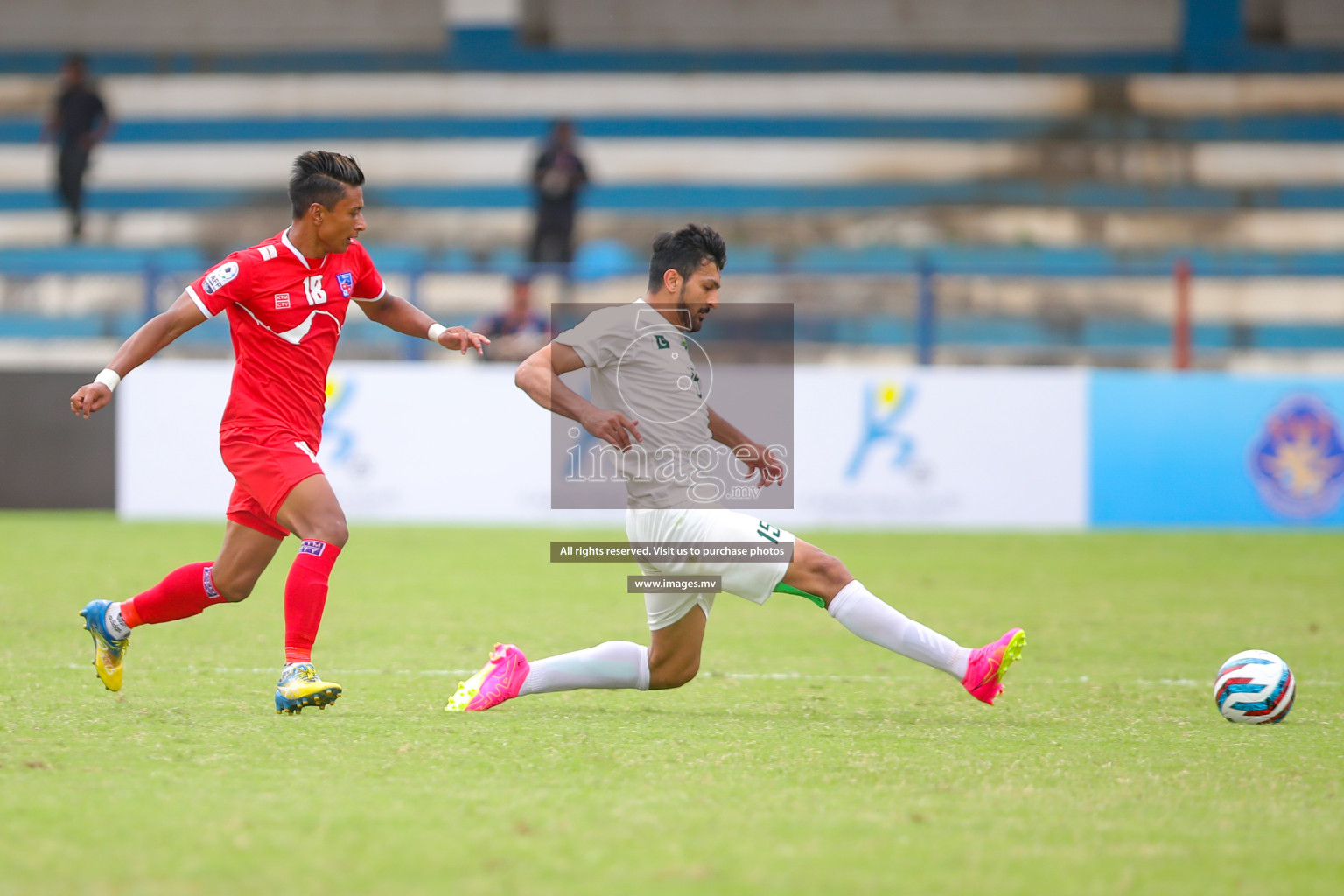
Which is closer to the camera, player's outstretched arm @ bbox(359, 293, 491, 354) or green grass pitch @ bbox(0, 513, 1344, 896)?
green grass pitch @ bbox(0, 513, 1344, 896)

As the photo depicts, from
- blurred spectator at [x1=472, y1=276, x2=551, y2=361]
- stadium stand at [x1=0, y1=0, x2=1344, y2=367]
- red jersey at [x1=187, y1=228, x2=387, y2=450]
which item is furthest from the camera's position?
stadium stand at [x1=0, y1=0, x2=1344, y2=367]

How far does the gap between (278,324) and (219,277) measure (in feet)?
0.85

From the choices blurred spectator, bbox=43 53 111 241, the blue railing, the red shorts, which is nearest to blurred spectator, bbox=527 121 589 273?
the blue railing

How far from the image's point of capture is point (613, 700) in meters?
5.71

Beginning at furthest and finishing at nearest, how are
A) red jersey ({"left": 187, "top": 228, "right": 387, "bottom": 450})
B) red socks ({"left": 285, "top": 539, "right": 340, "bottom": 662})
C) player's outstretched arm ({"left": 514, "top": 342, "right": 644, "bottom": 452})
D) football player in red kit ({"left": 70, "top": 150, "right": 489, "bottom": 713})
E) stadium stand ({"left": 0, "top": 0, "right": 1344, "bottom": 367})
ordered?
stadium stand ({"left": 0, "top": 0, "right": 1344, "bottom": 367})
red jersey ({"left": 187, "top": 228, "right": 387, "bottom": 450})
football player in red kit ({"left": 70, "top": 150, "right": 489, "bottom": 713})
red socks ({"left": 285, "top": 539, "right": 340, "bottom": 662})
player's outstretched arm ({"left": 514, "top": 342, "right": 644, "bottom": 452})

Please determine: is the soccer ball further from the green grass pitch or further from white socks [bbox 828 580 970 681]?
white socks [bbox 828 580 970 681]

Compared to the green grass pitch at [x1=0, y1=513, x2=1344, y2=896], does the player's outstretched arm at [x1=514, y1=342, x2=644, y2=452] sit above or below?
above

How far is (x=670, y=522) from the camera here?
5.09m

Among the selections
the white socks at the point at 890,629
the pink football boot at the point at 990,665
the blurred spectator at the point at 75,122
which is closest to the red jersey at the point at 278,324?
the white socks at the point at 890,629

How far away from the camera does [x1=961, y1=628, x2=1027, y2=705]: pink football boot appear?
5066mm

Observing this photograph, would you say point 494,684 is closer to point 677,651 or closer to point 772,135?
point 677,651

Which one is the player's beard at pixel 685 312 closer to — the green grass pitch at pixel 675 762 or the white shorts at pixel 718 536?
the white shorts at pixel 718 536

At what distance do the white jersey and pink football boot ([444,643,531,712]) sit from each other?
0.68 metres

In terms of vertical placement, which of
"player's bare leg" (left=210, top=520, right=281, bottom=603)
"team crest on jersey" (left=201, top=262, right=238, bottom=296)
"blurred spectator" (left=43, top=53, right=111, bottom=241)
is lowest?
"player's bare leg" (left=210, top=520, right=281, bottom=603)
